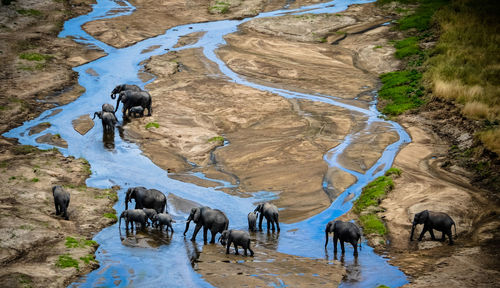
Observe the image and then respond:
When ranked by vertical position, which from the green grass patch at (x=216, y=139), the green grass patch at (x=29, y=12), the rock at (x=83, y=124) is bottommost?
the green grass patch at (x=216, y=139)

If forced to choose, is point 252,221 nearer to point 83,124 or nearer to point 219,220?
point 219,220

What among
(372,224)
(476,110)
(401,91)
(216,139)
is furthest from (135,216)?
(401,91)

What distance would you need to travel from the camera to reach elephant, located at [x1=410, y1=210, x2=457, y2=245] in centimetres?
2430

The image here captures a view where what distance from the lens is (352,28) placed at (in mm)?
64062

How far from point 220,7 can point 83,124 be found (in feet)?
113

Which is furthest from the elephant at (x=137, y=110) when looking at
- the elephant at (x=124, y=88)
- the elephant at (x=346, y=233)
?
the elephant at (x=346, y=233)

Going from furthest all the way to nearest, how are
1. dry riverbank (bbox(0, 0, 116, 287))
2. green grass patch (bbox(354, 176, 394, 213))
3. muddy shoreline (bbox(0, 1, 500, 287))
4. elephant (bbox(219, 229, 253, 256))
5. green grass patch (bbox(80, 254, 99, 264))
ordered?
green grass patch (bbox(354, 176, 394, 213))
muddy shoreline (bbox(0, 1, 500, 287))
elephant (bbox(219, 229, 253, 256))
green grass patch (bbox(80, 254, 99, 264))
dry riverbank (bbox(0, 0, 116, 287))

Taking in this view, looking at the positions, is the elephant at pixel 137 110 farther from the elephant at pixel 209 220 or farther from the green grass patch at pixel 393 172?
the green grass patch at pixel 393 172

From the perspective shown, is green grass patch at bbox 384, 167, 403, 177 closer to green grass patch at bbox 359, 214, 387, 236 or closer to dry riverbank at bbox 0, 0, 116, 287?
green grass patch at bbox 359, 214, 387, 236

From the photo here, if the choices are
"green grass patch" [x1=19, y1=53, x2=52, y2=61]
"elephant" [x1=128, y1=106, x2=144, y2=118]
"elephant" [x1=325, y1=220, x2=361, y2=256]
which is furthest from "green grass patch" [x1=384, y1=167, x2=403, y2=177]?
"green grass patch" [x1=19, y1=53, x2=52, y2=61]

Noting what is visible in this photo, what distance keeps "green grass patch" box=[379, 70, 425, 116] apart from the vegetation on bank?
12.5 metres

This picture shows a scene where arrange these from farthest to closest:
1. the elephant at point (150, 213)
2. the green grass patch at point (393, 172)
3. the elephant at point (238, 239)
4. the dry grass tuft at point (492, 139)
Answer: the dry grass tuft at point (492, 139) → the green grass patch at point (393, 172) → the elephant at point (150, 213) → the elephant at point (238, 239)

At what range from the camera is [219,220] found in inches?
968

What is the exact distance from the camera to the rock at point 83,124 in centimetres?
3900
